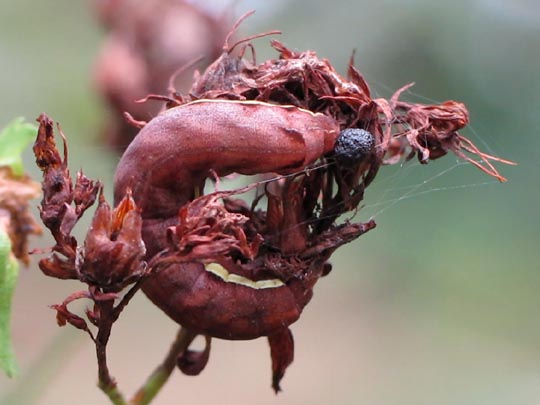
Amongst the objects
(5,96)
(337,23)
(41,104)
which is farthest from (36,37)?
(337,23)

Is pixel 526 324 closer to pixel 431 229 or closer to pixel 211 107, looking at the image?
pixel 431 229

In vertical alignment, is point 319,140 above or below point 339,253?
above

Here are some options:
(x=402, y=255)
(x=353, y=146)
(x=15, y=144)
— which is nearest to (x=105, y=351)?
(x=353, y=146)

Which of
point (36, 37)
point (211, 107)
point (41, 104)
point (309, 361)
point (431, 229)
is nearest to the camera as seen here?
point (211, 107)

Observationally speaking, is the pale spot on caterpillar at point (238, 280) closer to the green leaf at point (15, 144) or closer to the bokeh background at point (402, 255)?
the green leaf at point (15, 144)

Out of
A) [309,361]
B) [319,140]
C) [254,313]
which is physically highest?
[319,140]

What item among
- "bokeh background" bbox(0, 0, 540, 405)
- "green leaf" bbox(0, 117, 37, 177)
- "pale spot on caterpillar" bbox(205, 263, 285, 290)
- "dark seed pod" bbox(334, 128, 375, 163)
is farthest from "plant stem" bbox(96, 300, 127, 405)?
"bokeh background" bbox(0, 0, 540, 405)

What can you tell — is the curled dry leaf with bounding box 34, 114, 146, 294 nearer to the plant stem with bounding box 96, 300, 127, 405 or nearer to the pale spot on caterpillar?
the plant stem with bounding box 96, 300, 127, 405
